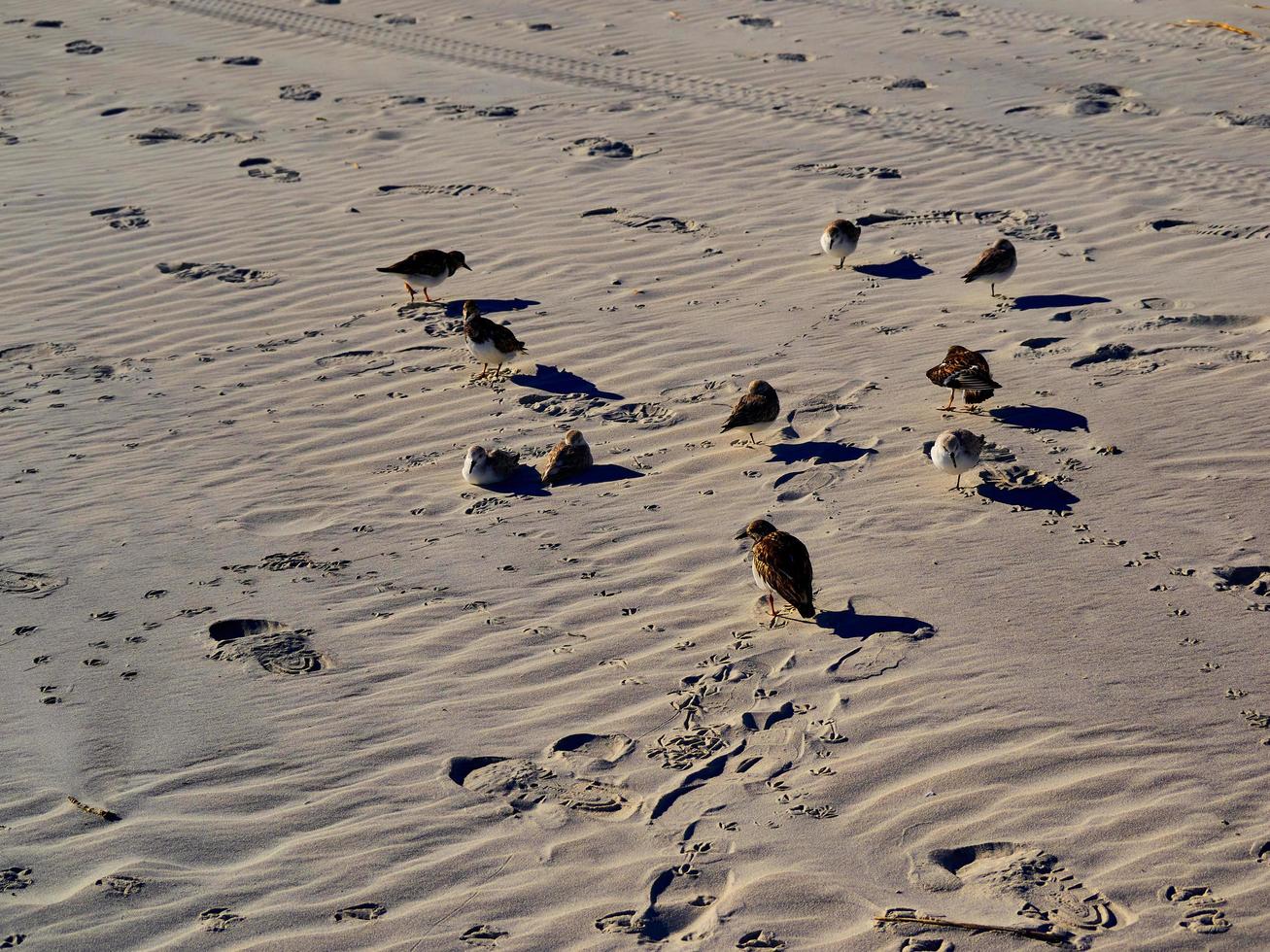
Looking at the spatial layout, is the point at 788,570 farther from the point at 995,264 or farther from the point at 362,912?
the point at 995,264

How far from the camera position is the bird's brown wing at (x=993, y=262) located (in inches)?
363

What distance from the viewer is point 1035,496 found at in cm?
676

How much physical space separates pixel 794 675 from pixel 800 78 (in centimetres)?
1185

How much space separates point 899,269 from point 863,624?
17.0 feet

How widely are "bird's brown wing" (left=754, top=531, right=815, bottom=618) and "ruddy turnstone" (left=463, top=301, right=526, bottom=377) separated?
335 cm

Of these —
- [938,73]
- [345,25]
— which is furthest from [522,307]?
[345,25]

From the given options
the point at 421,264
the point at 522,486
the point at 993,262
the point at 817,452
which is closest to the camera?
the point at 522,486

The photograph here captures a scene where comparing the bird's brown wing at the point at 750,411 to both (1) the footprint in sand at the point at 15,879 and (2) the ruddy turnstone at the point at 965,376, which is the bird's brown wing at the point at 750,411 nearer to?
(2) the ruddy turnstone at the point at 965,376

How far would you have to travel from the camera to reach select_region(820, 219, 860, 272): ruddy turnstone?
9.88 meters

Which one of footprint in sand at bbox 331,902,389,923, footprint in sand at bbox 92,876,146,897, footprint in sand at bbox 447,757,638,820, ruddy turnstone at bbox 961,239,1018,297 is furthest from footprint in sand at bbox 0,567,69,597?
ruddy turnstone at bbox 961,239,1018,297

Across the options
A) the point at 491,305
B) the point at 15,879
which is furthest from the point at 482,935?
the point at 491,305

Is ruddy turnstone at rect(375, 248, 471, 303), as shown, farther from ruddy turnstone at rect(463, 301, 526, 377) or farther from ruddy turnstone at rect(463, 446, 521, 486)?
ruddy turnstone at rect(463, 446, 521, 486)

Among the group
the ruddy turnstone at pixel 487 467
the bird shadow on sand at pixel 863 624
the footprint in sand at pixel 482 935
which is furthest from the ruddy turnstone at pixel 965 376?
the footprint in sand at pixel 482 935

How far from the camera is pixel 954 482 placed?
697 cm
